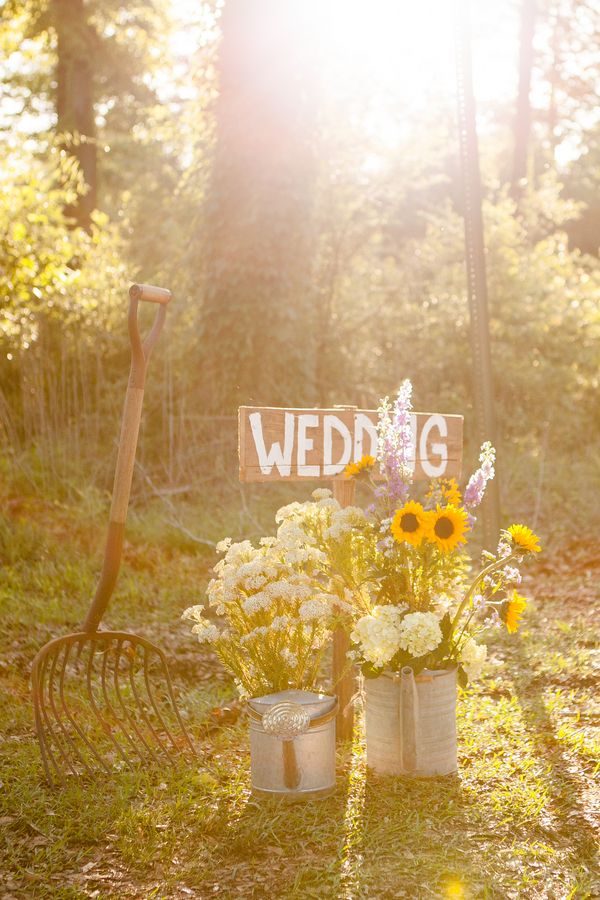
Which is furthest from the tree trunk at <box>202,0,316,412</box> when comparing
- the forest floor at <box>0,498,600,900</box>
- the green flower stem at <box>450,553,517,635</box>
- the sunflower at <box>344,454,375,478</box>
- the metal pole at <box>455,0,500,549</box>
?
the green flower stem at <box>450,553,517,635</box>

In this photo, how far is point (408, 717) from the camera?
373 centimetres

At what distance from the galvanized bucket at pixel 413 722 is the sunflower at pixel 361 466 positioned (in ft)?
2.75

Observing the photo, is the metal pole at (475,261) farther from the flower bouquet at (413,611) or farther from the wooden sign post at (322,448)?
the flower bouquet at (413,611)

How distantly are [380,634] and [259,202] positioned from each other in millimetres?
7682

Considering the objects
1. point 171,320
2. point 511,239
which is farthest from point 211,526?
point 511,239

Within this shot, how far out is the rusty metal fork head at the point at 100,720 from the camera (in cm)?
390

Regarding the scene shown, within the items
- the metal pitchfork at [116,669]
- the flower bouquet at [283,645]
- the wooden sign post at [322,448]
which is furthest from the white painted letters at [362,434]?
Answer: the metal pitchfork at [116,669]

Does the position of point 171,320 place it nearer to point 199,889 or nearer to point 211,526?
point 211,526

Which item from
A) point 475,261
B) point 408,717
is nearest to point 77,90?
point 475,261

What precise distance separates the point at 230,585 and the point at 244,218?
7.33 meters

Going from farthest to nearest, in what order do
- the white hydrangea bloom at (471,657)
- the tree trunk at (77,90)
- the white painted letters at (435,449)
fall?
the tree trunk at (77,90) < the white painted letters at (435,449) < the white hydrangea bloom at (471,657)

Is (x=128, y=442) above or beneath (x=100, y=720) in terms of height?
above

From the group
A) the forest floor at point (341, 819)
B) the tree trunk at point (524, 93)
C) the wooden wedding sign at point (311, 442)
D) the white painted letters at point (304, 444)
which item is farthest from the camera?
the tree trunk at point (524, 93)

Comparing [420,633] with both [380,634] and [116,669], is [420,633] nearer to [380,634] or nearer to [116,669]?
[380,634]
